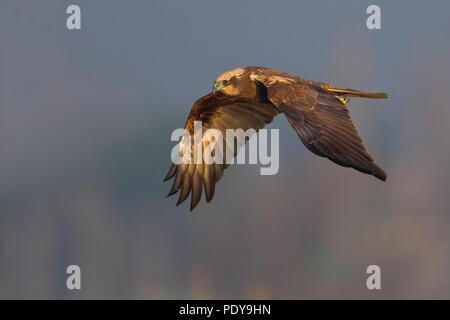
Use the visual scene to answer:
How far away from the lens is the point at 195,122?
1023 centimetres

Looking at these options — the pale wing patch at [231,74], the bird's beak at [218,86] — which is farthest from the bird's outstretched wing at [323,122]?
the bird's beak at [218,86]

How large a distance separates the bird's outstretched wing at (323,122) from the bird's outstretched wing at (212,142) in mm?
1795

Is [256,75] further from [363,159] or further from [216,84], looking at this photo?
[363,159]

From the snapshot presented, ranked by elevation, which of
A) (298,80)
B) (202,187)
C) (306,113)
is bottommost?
(202,187)

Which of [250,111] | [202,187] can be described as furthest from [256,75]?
[202,187]

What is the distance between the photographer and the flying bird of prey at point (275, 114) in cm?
704

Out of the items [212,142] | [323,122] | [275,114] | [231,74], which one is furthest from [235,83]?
[323,122]

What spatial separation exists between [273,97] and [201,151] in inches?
104

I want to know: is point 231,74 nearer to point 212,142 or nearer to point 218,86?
point 218,86

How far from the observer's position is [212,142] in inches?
409

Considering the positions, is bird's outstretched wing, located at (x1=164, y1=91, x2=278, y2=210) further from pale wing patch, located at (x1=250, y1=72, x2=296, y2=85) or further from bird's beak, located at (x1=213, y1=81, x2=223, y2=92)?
pale wing patch, located at (x1=250, y1=72, x2=296, y2=85)

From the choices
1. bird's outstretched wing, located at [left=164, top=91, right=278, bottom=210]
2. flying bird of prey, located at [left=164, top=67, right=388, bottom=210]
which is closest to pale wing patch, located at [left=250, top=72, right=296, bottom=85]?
flying bird of prey, located at [left=164, top=67, right=388, bottom=210]

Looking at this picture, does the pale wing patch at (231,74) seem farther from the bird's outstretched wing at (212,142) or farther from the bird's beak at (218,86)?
the bird's outstretched wing at (212,142)

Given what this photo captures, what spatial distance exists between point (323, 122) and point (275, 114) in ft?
9.46
